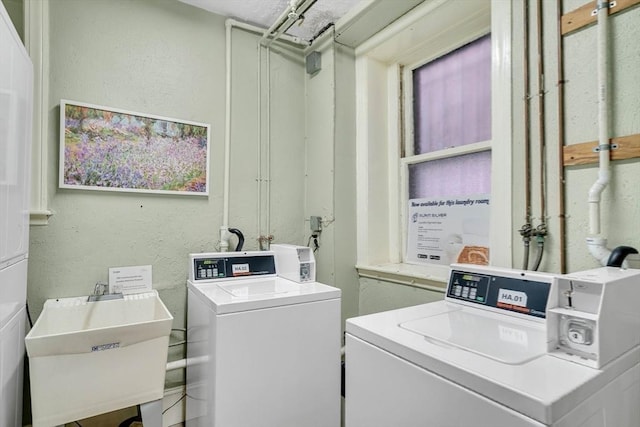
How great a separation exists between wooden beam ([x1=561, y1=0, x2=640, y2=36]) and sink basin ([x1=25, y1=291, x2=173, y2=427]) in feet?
6.32

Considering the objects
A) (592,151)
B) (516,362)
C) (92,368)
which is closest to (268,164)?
(92,368)

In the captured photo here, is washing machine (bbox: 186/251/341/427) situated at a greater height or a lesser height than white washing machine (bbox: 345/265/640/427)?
A: lesser

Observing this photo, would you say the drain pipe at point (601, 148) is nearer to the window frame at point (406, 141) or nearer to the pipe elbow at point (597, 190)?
the pipe elbow at point (597, 190)

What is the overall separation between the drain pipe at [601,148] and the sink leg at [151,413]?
5.71 feet

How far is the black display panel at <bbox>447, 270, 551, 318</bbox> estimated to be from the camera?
40.6 inches

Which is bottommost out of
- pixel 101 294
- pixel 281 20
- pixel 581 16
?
pixel 101 294

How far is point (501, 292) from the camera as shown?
3.73 ft

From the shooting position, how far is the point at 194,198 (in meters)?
2.01

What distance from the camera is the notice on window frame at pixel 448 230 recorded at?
1789 millimetres

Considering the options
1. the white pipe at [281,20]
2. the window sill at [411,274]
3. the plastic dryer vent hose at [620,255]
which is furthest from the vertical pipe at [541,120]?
the white pipe at [281,20]

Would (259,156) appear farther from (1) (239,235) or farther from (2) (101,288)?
(2) (101,288)

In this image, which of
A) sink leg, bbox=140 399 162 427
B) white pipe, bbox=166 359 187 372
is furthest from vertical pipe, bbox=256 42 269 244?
sink leg, bbox=140 399 162 427

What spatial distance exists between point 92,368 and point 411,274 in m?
1.51

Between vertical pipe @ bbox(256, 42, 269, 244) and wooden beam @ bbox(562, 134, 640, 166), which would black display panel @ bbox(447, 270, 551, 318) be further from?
vertical pipe @ bbox(256, 42, 269, 244)
